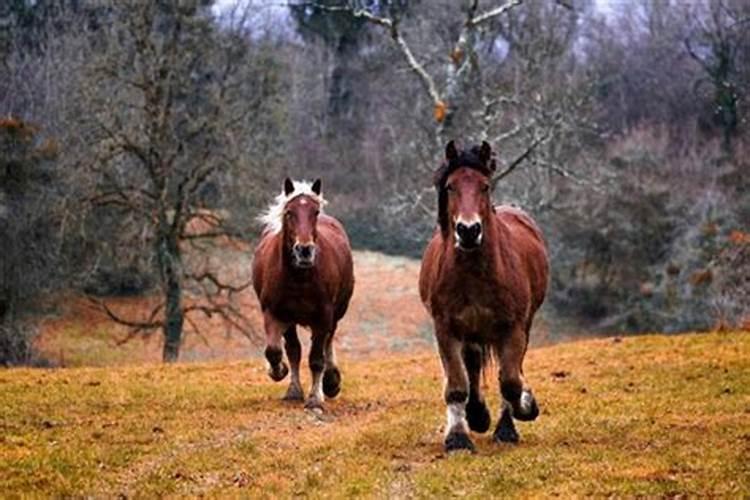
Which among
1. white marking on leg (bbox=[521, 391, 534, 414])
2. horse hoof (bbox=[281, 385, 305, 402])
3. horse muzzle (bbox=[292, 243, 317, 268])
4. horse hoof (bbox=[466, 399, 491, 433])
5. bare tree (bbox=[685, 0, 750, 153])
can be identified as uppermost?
bare tree (bbox=[685, 0, 750, 153])

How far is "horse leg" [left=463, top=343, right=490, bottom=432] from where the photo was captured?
35.4 feet

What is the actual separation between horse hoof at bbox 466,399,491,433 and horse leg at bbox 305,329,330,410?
3.32 metres

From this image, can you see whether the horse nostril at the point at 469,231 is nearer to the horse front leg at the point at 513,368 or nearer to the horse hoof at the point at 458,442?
the horse front leg at the point at 513,368

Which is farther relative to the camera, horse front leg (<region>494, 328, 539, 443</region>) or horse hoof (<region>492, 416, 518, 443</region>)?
horse hoof (<region>492, 416, 518, 443</region>)

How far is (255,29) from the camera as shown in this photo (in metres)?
30.6

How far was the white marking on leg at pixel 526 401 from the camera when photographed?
1046 centimetres

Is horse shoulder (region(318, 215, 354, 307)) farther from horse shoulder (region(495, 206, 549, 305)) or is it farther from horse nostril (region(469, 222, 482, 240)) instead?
horse nostril (region(469, 222, 482, 240))

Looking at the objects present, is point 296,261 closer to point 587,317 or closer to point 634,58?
point 587,317

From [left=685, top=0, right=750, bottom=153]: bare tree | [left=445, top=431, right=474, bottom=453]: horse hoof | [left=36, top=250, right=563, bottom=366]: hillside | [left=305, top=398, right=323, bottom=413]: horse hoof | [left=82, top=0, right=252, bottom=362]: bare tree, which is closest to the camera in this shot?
[left=445, top=431, right=474, bottom=453]: horse hoof

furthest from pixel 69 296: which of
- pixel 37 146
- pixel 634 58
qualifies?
pixel 634 58

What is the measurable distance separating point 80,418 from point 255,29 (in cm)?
1971

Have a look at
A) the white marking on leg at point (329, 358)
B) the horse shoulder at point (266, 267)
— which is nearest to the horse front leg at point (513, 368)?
the horse shoulder at point (266, 267)

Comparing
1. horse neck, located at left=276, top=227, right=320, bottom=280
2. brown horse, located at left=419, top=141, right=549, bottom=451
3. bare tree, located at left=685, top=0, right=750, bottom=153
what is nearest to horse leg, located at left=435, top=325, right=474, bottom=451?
brown horse, located at left=419, top=141, right=549, bottom=451

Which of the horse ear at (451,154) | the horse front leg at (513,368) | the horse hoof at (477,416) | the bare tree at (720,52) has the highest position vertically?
the bare tree at (720,52)
